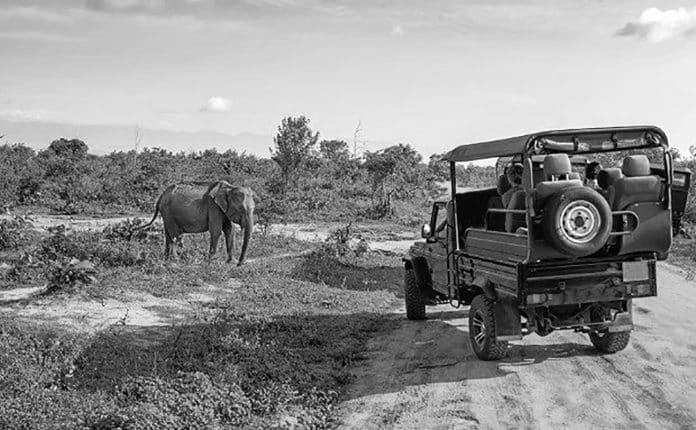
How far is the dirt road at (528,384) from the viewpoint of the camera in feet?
21.9

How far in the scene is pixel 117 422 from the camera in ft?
20.1

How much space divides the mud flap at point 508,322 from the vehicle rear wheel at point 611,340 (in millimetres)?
1269

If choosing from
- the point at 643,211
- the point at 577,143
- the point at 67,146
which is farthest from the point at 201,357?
the point at 67,146

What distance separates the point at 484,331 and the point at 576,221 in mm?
1817

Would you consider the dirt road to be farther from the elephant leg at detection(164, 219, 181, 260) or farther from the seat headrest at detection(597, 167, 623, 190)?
the elephant leg at detection(164, 219, 181, 260)

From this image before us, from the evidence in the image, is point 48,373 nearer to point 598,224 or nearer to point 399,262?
point 598,224

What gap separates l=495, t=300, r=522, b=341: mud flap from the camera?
814cm

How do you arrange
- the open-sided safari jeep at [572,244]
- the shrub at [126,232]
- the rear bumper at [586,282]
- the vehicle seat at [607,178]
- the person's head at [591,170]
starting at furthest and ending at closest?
the shrub at [126,232] → the person's head at [591,170] → the vehicle seat at [607,178] → the rear bumper at [586,282] → the open-sided safari jeep at [572,244]

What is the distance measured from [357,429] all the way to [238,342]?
9.11 feet

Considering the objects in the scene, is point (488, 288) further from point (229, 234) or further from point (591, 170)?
point (229, 234)

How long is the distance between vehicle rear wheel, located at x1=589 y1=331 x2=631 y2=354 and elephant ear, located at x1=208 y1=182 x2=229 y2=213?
9015 millimetres

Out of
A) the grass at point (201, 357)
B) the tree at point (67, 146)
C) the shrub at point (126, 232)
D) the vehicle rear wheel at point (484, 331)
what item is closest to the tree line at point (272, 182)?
the tree at point (67, 146)

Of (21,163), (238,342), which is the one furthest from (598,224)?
(21,163)

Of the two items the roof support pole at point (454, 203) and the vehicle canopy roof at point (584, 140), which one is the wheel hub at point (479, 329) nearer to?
the roof support pole at point (454, 203)
